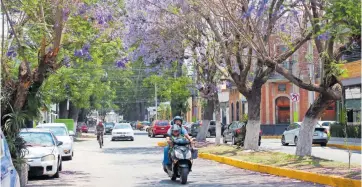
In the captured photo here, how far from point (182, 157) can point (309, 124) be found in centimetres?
558

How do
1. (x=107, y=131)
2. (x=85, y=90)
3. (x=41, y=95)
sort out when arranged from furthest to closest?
(x=107, y=131), (x=85, y=90), (x=41, y=95)

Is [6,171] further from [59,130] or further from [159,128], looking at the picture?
[159,128]

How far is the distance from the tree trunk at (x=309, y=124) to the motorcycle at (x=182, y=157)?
16.1 feet

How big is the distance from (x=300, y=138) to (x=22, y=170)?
894cm

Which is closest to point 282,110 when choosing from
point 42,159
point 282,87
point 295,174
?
point 282,87

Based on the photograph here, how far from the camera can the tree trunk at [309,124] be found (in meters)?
18.7

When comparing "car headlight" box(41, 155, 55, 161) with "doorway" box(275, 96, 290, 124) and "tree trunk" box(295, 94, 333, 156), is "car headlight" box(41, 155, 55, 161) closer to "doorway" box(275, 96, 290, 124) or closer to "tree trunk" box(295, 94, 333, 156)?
"tree trunk" box(295, 94, 333, 156)

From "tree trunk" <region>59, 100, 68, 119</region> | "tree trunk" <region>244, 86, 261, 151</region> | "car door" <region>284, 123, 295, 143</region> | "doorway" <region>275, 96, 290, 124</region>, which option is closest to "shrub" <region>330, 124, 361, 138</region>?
"car door" <region>284, 123, 295, 143</region>

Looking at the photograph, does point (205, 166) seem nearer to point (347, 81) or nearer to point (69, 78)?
point (347, 81)

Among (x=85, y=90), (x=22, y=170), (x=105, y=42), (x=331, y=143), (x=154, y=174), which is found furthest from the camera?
(x=85, y=90)

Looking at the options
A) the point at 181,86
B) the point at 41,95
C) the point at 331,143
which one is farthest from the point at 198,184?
the point at 181,86

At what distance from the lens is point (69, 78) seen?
42094mm

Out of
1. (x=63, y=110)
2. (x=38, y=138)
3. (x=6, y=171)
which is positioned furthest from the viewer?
(x=63, y=110)

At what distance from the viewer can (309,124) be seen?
747 inches
